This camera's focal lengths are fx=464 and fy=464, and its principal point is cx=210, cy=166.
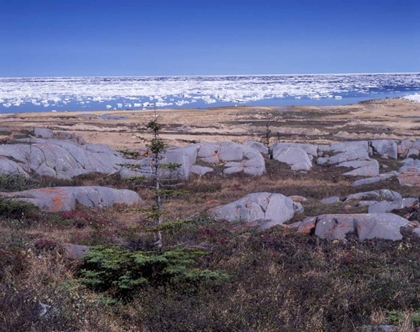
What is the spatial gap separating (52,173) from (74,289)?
18.5 metres

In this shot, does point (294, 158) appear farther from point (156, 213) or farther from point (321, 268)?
point (156, 213)

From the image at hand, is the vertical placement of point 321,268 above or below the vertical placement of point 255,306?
below

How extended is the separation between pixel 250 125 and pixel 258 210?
43876 millimetres

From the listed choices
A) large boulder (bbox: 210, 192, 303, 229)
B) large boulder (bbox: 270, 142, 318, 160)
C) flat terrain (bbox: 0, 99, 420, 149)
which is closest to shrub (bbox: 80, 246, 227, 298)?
large boulder (bbox: 210, 192, 303, 229)

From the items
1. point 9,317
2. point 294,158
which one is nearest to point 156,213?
point 9,317

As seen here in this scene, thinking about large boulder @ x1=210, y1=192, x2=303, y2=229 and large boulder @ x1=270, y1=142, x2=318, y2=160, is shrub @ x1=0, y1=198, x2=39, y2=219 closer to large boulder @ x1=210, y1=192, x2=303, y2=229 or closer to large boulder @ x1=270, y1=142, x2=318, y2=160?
large boulder @ x1=210, y1=192, x2=303, y2=229

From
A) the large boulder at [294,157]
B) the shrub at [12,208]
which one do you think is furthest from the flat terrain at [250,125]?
the shrub at [12,208]

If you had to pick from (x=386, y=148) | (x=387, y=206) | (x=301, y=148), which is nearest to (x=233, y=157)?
(x=301, y=148)

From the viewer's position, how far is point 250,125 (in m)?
59.8

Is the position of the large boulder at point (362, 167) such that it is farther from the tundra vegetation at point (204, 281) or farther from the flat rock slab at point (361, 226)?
the tundra vegetation at point (204, 281)

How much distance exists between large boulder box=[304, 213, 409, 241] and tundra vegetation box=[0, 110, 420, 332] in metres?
0.36

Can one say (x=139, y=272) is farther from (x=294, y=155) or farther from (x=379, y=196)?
(x=294, y=155)

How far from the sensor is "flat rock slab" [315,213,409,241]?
12219 mm

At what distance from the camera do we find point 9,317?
200 inches
